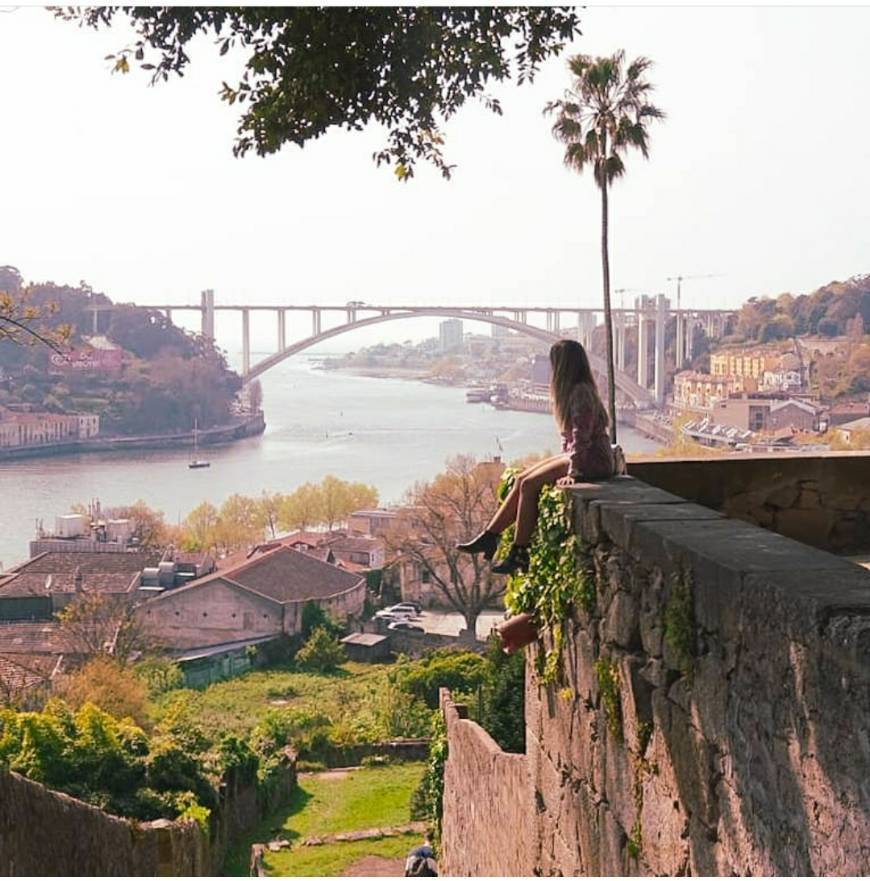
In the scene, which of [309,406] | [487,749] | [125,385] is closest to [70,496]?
[125,385]

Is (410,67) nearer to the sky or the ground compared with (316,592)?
nearer to the sky

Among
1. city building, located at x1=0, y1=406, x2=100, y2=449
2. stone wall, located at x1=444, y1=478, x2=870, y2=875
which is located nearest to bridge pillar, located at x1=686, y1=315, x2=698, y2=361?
city building, located at x1=0, y1=406, x2=100, y2=449

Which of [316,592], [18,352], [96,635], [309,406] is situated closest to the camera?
[96,635]

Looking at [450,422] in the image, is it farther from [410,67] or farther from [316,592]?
[410,67]

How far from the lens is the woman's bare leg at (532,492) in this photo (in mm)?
3699

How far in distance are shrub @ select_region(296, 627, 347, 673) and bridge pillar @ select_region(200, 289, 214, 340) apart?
26902mm

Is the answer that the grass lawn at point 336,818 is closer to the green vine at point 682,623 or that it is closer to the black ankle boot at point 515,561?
the black ankle boot at point 515,561

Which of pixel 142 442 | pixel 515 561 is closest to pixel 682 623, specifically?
pixel 515 561

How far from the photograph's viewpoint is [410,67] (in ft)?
17.7

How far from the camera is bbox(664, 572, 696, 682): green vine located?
7.95 feet

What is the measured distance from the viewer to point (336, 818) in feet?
58.3

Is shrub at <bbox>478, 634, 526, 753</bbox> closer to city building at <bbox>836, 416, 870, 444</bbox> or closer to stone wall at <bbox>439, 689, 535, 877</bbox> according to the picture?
stone wall at <bbox>439, 689, 535, 877</bbox>

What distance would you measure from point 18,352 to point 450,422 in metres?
27.6

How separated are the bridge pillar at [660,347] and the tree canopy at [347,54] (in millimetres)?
54805
